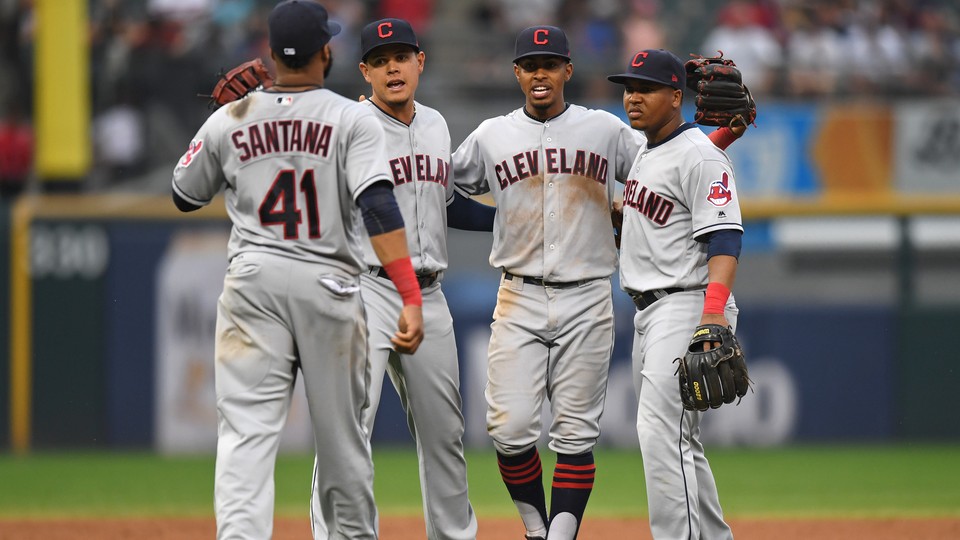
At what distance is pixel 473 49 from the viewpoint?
14.7 meters

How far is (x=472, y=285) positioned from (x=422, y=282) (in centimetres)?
590

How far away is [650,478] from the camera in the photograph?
5.45 meters

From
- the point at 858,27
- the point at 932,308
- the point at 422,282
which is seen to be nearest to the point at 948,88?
the point at 858,27

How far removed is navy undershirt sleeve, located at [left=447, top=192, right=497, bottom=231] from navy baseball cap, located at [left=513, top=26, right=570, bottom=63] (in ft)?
2.30

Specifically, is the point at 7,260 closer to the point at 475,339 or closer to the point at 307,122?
the point at 475,339

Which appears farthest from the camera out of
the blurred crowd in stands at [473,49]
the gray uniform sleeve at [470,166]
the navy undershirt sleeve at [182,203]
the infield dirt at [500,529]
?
the blurred crowd in stands at [473,49]

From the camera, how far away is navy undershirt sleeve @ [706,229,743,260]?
5.43m

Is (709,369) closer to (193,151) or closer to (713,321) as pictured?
(713,321)

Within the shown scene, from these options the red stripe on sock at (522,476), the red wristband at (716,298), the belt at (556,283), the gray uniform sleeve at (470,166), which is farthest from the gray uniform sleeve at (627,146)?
the red stripe on sock at (522,476)

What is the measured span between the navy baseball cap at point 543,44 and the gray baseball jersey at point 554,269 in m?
0.30

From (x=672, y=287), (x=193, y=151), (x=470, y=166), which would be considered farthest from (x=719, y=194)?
(x=193, y=151)

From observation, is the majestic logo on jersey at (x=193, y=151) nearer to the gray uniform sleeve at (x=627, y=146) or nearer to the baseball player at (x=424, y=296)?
the baseball player at (x=424, y=296)

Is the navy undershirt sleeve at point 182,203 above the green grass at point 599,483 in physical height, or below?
above

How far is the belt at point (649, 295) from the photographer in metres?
5.64
